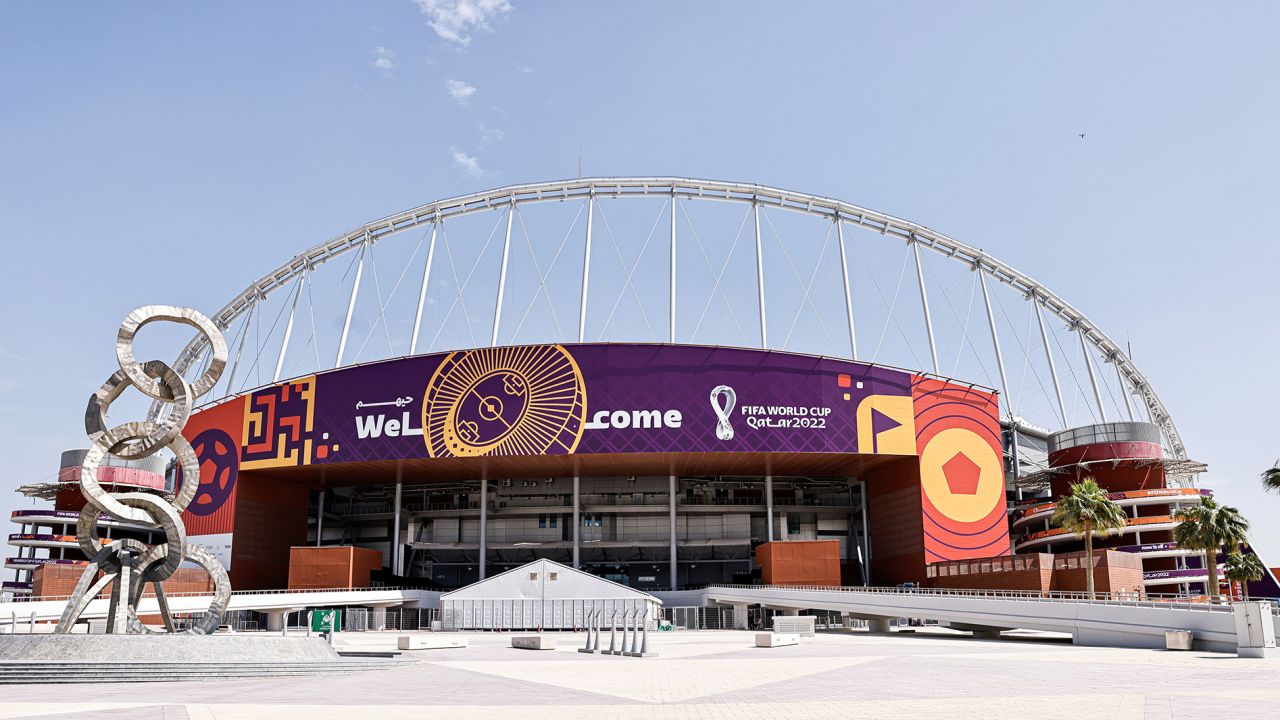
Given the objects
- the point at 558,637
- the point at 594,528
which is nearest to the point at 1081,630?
the point at 558,637

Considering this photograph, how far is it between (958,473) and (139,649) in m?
64.6

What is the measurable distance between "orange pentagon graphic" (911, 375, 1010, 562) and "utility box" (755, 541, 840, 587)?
7.35m

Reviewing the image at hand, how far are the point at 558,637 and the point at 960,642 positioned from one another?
22463 millimetres

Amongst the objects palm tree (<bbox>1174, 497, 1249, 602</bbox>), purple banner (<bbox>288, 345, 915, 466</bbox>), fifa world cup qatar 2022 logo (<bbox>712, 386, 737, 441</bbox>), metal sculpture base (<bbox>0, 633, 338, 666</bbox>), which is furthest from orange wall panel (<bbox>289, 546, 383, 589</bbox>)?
palm tree (<bbox>1174, 497, 1249, 602</bbox>)

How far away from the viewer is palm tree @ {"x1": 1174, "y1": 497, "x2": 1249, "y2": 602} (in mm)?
62250

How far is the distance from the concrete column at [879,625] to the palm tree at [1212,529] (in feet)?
65.4

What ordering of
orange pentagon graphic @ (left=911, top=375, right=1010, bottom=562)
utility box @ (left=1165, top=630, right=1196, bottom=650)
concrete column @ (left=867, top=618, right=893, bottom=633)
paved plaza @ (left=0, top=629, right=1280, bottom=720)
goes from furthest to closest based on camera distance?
1. orange pentagon graphic @ (left=911, top=375, right=1010, bottom=562)
2. concrete column @ (left=867, top=618, right=893, bottom=633)
3. utility box @ (left=1165, top=630, right=1196, bottom=650)
4. paved plaza @ (left=0, top=629, right=1280, bottom=720)

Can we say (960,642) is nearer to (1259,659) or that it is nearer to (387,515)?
(1259,659)

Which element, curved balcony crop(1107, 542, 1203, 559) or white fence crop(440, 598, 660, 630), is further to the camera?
curved balcony crop(1107, 542, 1203, 559)

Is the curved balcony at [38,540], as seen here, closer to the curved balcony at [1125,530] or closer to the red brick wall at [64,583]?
the red brick wall at [64,583]

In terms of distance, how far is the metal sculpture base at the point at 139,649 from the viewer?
25406mm

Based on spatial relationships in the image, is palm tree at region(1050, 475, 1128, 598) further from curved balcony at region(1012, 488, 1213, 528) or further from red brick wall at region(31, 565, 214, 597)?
red brick wall at region(31, 565, 214, 597)

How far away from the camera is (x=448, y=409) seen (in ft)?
A: 255

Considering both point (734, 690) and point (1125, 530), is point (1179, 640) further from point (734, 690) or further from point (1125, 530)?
point (1125, 530)
